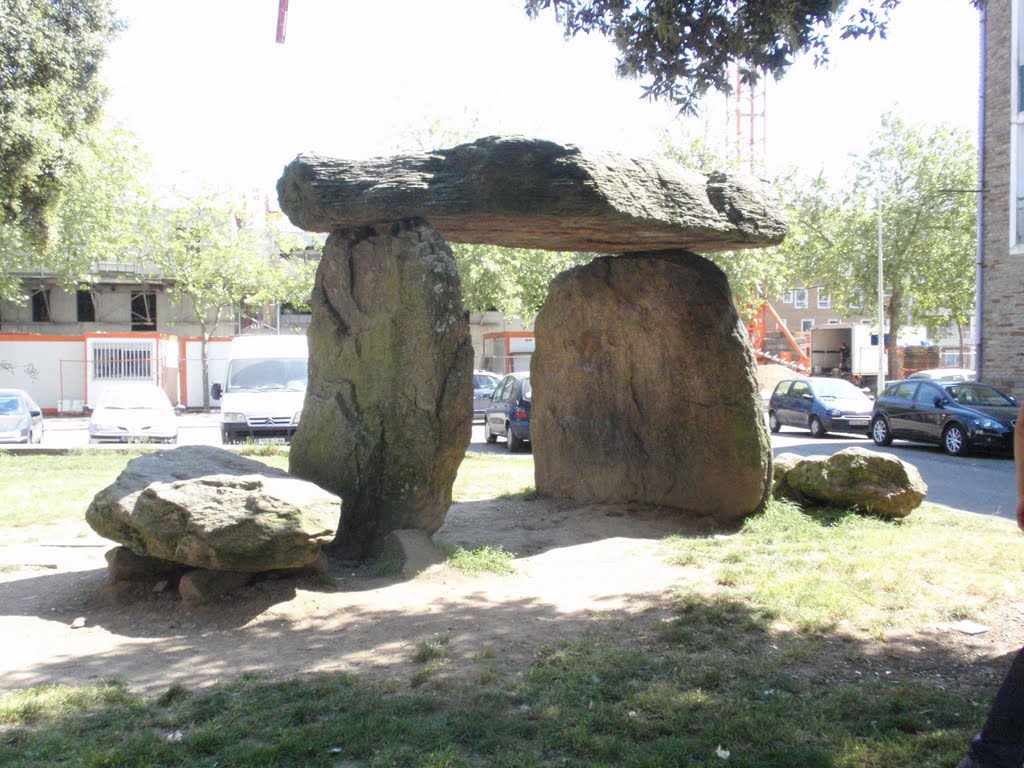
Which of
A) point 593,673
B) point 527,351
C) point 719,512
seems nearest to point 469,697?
point 593,673

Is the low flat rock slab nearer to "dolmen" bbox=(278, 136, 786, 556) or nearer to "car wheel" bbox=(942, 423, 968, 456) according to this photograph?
"dolmen" bbox=(278, 136, 786, 556)

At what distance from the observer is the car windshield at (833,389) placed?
21.9 m

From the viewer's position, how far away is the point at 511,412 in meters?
17.7

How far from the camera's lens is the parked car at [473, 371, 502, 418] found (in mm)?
24188

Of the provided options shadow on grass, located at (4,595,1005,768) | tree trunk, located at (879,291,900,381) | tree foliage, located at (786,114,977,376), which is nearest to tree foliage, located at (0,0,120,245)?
shadow on grass, located at (4,595,1005,768)

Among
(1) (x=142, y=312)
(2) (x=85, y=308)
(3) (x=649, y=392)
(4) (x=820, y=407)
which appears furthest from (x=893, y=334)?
(2) (x=85, y=308)

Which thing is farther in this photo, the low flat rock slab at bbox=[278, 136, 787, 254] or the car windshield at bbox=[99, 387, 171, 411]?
the car windshield at bbox=[99, 387, 171, 411]

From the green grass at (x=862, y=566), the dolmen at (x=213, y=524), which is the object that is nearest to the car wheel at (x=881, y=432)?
the green grass at (x=862, y=566)

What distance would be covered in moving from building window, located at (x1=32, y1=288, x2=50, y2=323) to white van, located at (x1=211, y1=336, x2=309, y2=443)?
78.4ft

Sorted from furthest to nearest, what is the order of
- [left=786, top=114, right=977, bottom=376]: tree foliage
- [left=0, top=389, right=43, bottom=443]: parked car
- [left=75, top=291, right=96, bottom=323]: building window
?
[left=75, top=291, right=96, bottom=323]: building window < [left=786, top=114, right=977, bottom=376]: tree foliage < [left=0, top=389, right=43, bottom=443]: parked car

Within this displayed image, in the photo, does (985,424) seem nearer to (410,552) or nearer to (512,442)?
(512,442)

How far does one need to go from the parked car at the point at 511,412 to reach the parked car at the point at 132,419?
20.0ft

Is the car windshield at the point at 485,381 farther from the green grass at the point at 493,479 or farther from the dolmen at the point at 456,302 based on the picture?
the dolmen at the point at 456,302

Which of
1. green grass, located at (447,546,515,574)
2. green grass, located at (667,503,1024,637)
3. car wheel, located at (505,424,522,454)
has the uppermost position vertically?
green grass, located at (447,546,515,574)
